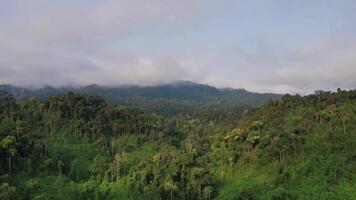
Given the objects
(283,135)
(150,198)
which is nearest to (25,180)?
(150,198)

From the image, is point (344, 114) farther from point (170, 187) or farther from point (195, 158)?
point (170, 187)

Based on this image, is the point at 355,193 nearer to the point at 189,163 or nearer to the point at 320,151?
the point at 320,151

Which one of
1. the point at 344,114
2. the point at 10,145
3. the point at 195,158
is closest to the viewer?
the point at 10,145

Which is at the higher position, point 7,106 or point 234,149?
point 7,106

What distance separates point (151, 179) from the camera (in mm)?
131750

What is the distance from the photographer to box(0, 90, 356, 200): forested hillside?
119 metres

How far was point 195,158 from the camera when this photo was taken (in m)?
151

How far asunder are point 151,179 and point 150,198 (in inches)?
362

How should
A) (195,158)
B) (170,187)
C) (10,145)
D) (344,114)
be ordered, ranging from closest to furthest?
(170,187), (10,145), (344,114), (195,158)

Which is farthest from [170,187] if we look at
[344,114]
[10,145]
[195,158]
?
[344,114]

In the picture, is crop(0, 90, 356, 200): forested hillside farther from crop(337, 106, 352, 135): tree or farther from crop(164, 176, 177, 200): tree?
crop(337, 106, 352, 135): tree

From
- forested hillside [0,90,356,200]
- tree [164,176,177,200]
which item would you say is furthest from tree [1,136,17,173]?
tree [164,176,177,200]

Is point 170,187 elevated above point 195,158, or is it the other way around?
point 195,158

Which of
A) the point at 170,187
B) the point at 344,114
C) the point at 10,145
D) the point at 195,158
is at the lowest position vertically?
the point at 170,187
